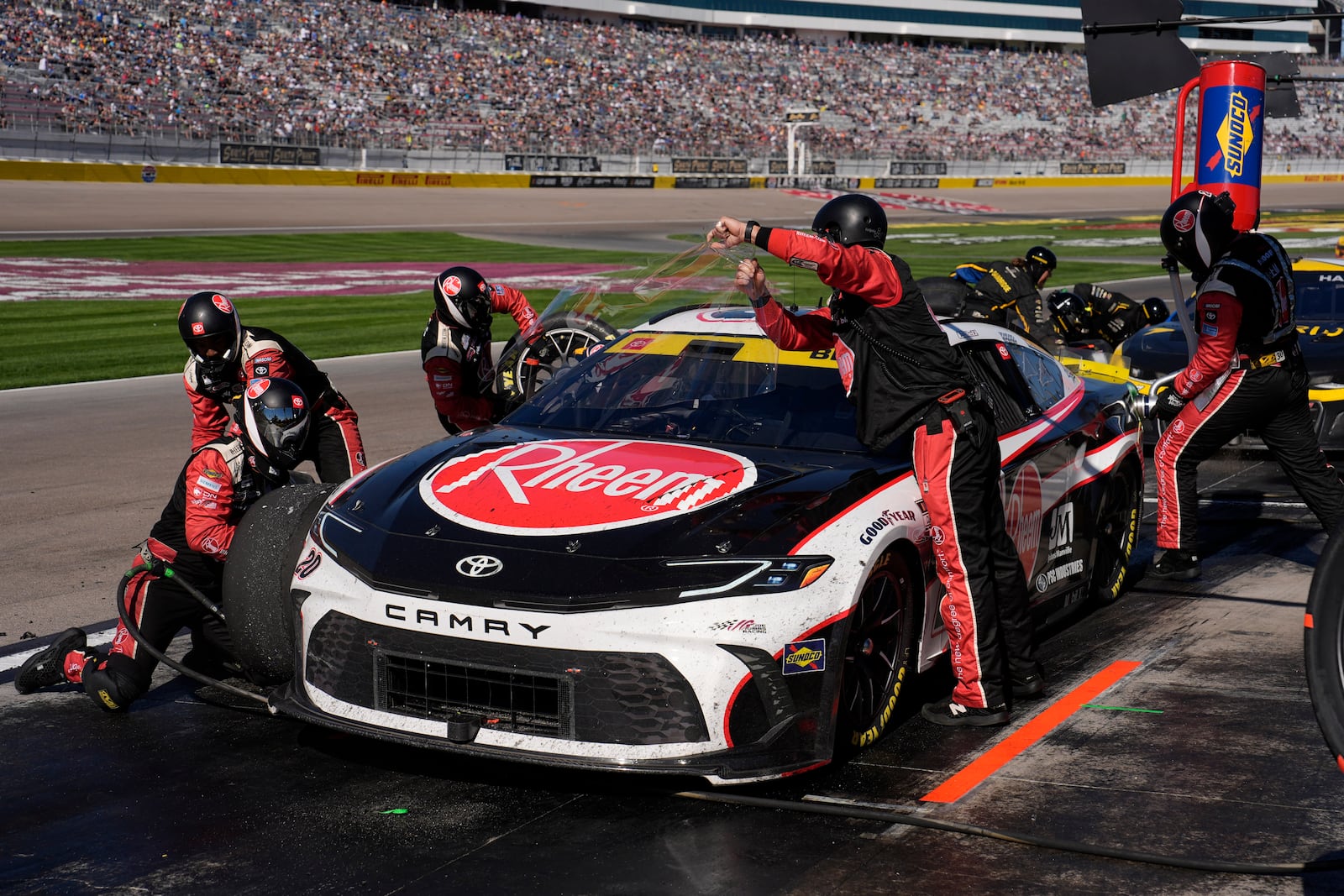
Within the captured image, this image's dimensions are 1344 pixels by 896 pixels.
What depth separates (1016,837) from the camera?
4.10m

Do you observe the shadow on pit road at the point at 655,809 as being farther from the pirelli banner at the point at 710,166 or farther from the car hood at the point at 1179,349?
the pirelli banner at the point at 710,166

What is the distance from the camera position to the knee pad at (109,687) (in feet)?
17.6

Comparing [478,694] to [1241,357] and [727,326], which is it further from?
[1241,357]

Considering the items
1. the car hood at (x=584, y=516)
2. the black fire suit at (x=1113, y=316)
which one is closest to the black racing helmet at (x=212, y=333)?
the car hood at (x=584, y=516)

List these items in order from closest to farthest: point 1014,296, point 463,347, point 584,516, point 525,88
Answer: point 584,516 < point 463,347 < point 1014,296 < point 525,88

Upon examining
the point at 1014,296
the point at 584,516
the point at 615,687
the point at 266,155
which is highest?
the point at 266,155

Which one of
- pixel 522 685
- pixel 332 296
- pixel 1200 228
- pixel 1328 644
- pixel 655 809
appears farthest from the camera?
pixel 332 296

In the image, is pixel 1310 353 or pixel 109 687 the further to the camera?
pixel 1310 353

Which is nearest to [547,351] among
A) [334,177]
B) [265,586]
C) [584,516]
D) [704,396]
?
[704,396]

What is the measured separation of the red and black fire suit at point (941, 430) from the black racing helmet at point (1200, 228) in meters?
2.34

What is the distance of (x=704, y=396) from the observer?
18.7ft

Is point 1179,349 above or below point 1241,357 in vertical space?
below

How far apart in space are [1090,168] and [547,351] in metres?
67.0

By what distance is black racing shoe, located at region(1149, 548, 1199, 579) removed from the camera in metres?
7.31
